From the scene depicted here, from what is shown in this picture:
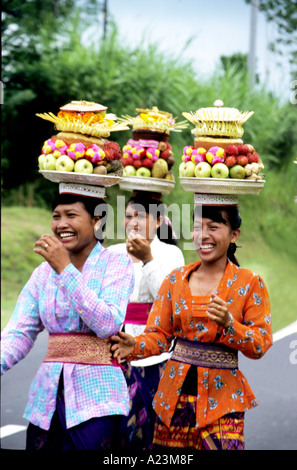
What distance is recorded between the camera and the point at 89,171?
454cm

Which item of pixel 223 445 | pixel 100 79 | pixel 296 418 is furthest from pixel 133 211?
pixel 100 79

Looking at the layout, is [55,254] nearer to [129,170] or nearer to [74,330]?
[74,330]

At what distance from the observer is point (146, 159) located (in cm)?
588

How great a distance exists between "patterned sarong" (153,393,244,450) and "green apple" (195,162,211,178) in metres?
1.18

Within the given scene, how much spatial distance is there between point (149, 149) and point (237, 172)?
129cm

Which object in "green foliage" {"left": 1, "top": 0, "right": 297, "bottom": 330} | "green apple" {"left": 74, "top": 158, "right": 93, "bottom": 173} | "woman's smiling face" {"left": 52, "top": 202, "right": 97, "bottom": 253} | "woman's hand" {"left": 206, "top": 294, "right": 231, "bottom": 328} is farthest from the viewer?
"green foliage" {"left": 1, "top": 0, "right": 297, "bottom": 330}

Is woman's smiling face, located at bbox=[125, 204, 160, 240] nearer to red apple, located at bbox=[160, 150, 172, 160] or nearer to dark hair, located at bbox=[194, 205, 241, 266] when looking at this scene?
red apple, located at bbox=[160, 150, 172, 160]

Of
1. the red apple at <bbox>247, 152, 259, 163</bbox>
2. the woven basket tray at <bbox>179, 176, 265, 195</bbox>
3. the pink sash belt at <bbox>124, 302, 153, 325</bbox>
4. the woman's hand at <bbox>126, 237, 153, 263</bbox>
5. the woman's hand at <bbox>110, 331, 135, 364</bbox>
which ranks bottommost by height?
the pink sash belt at <bbox>124, 302, 153, 325</bbox>

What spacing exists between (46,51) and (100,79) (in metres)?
1.48

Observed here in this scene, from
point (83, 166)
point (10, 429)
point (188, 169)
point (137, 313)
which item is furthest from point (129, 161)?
point (10, 429)

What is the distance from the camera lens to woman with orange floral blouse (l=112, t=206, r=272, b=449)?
14.1 ft

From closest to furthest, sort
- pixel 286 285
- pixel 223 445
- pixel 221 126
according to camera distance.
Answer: pixel 223 445 < pixel 221 126 < pixel 286 285

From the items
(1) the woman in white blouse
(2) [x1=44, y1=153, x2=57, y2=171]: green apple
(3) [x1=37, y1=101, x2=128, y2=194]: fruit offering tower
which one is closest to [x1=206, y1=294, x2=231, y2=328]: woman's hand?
(3) [x1=37, y1=101, x2=128, y2=194]: fruit offering tower

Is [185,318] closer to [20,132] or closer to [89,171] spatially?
[89,171]
